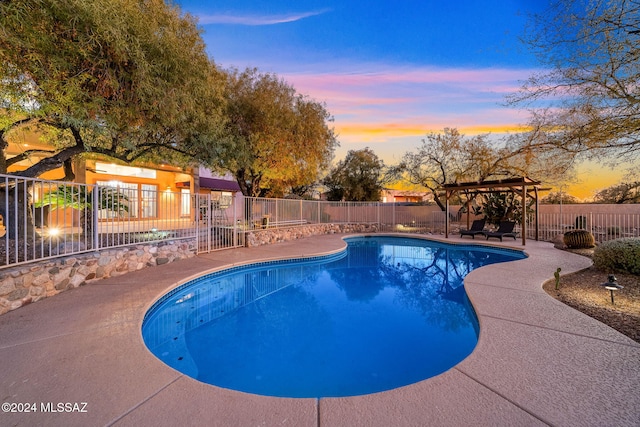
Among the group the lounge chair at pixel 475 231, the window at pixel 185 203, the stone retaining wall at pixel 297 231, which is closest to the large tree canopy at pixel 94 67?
the window at pixel 185 203

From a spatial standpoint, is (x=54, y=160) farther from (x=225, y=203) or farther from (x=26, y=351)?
(x=225, y=203)

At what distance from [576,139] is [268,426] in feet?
25.7

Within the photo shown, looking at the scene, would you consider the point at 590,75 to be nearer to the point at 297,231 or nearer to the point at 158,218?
the point at 158,218

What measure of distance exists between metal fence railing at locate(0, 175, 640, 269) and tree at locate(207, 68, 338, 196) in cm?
167

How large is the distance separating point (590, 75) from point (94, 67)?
30.8ft

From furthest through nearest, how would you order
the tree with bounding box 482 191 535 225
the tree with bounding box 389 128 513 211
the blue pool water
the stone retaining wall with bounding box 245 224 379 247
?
1. the tree with bounding box 389 128 513 211
2. the tree with bounding box 482 191 535 225
3. the stone retaining wall with bounding box 245 224 379 247
4. the blue pool water

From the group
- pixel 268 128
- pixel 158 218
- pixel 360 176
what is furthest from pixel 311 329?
pixel 360 176

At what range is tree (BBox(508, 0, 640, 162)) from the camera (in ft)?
14.6

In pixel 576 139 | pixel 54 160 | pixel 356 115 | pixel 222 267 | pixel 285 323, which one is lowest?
pixel 285 323

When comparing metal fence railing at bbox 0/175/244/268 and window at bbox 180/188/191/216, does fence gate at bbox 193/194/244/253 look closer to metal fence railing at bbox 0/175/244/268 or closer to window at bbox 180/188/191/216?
metal fence railing at bbox 0/175/244/268

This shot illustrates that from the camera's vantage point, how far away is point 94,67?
457 cm

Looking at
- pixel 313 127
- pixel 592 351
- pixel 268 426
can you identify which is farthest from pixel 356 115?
pixel 268 426

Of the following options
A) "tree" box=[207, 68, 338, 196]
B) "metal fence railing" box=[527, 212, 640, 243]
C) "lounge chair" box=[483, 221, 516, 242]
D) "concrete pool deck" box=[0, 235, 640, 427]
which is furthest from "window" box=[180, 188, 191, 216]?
"metal fence railing" box=[527, 212, 640, 243]

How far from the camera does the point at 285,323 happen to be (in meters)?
4.83
